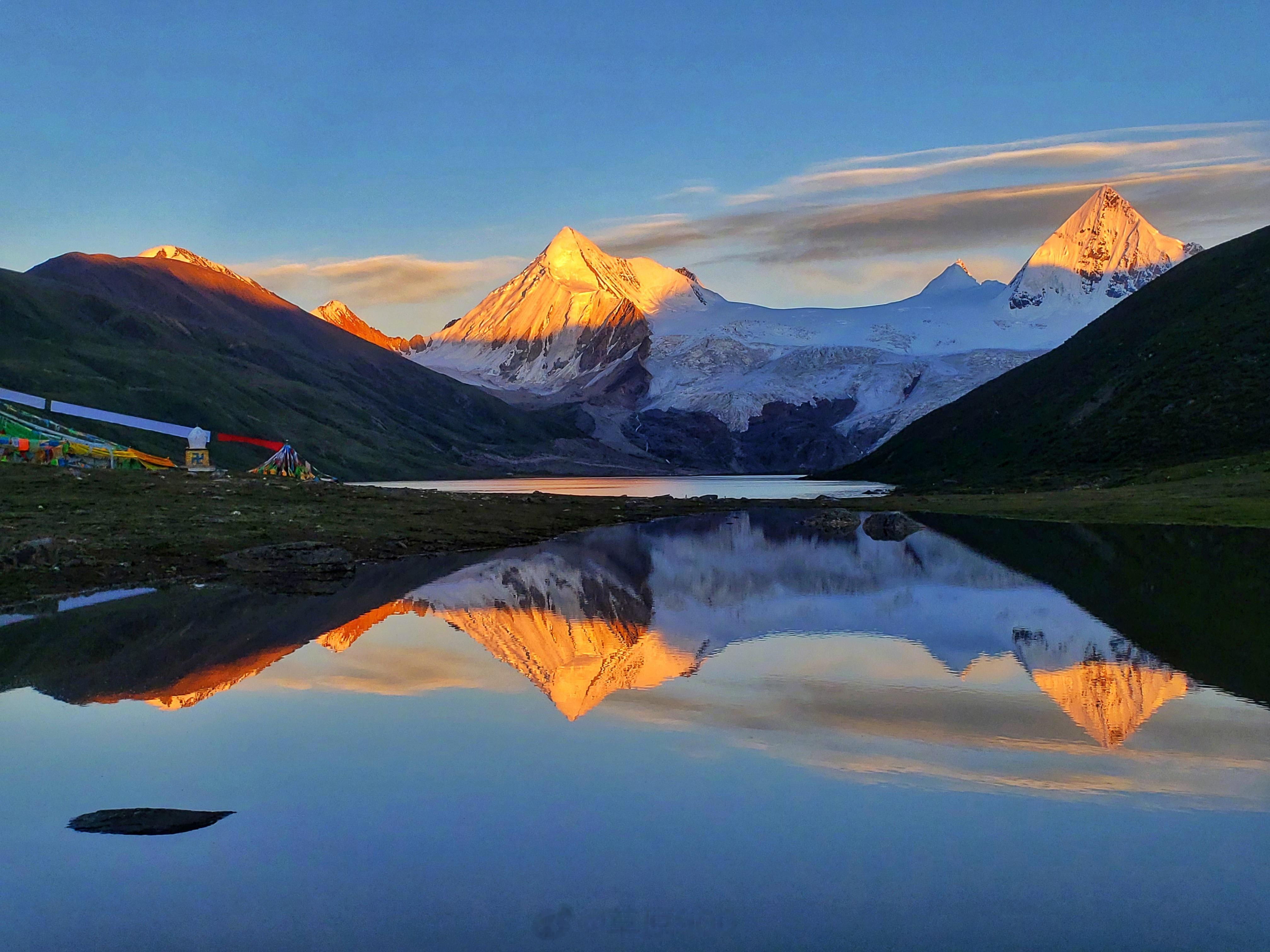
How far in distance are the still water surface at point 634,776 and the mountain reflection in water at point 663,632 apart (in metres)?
0.15

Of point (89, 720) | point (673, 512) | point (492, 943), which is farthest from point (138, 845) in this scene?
point (673, 512)

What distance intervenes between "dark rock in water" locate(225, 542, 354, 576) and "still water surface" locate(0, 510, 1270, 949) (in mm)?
5528

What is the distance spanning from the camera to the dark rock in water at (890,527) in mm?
65562

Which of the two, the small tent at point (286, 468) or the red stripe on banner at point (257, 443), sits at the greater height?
the red stripe on banner at point (257, 443)

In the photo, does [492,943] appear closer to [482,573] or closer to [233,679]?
[233,679]

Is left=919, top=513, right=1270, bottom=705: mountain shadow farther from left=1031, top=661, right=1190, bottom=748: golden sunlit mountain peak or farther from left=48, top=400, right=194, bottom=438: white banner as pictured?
left=48, top=400, right=194, bottom=438: white banner

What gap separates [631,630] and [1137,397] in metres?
95.9

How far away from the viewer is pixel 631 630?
30031 mm

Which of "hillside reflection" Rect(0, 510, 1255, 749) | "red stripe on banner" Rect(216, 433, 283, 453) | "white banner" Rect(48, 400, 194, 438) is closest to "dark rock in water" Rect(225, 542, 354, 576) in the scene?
"hillside reflection" Rect(0, 510, 1255, 749)

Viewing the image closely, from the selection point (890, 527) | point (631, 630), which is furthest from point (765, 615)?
point (890, 527)

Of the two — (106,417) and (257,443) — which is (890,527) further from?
(106,417)

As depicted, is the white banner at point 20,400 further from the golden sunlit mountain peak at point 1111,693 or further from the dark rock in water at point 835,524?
the golden sunlit mountain peak at point 1111,693

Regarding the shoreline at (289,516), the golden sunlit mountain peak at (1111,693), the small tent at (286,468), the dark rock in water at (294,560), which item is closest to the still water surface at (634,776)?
the golden sunlit mountain peak at (1111,693)

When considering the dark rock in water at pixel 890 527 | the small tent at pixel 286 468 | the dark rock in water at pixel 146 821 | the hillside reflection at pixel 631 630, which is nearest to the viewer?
the dark rock in water at pixel 146 821
